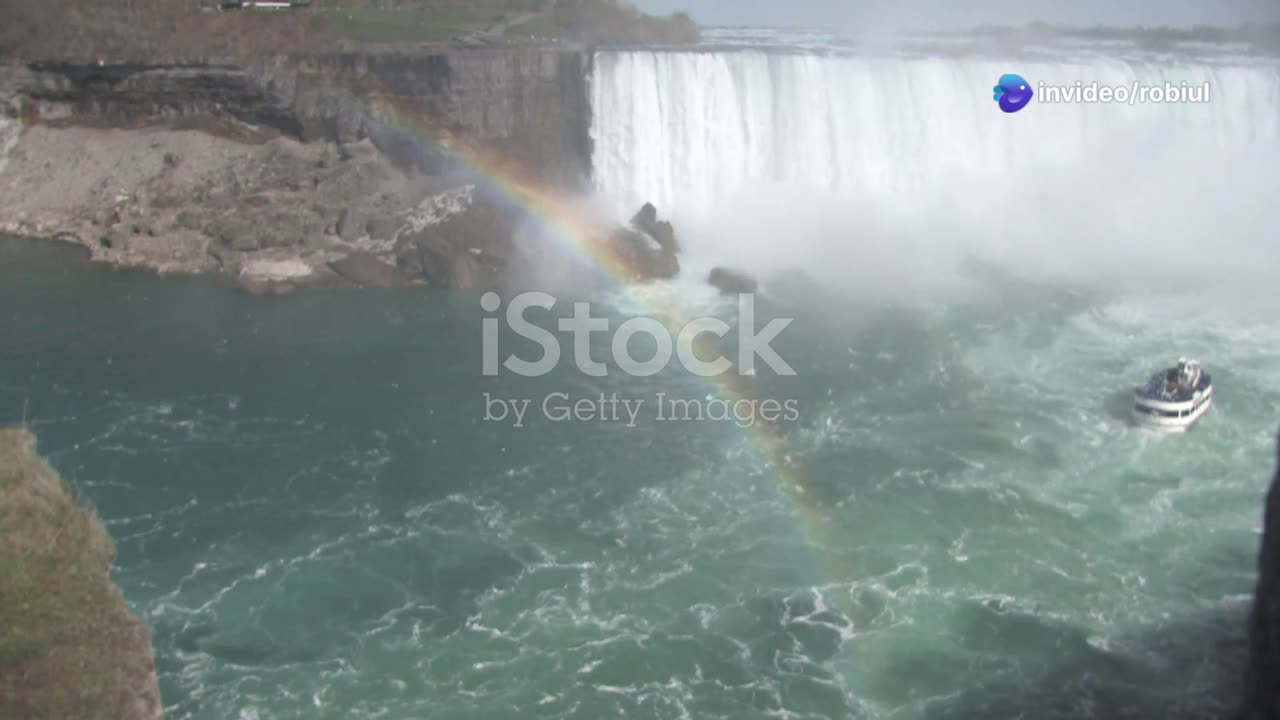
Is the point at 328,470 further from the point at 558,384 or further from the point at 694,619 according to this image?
the point at 694,619

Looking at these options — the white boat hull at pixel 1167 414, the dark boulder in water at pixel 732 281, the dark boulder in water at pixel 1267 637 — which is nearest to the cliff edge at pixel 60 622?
the dark boulder in water at pixel 1267 637

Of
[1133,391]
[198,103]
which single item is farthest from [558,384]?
[198,103]

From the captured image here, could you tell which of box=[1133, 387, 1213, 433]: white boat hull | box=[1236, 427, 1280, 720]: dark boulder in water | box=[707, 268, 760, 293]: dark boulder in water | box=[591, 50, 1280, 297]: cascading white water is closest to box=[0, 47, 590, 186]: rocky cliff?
box=[591, 50, 1280, 297]: cascading white water

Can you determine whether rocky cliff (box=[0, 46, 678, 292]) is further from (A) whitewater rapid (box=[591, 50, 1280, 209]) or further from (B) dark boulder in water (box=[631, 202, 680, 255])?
(A) whitewater rapid (box=[591, 50, 1280, 209])

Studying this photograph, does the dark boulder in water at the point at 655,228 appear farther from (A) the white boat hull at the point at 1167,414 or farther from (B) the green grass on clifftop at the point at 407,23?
(A) the white boat hull at the point at 1167,414

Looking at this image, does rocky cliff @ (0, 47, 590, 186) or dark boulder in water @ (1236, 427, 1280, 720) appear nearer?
dark boulder in water @ (1236, 427, 1280, 720)

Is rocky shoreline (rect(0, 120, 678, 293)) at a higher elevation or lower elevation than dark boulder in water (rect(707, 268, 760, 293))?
higher

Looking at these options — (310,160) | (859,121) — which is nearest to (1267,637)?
(859,121)
